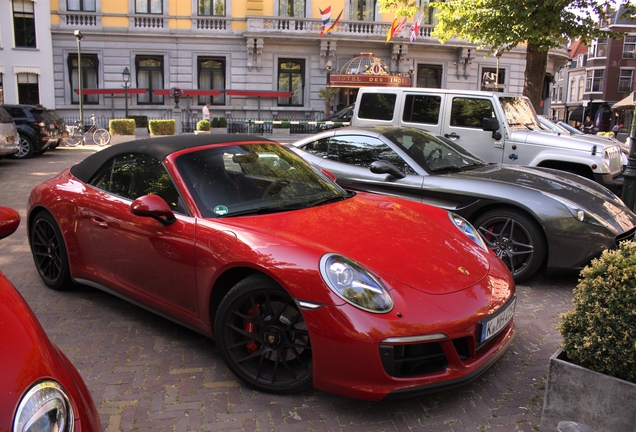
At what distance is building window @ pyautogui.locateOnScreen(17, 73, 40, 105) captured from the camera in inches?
1176

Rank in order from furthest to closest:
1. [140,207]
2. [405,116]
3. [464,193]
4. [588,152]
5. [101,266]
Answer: [405,116]
[588,152]
[464,193]
[101,266]
[140,207]

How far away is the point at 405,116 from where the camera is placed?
8.88 metres

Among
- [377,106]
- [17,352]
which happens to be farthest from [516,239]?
[377,106]

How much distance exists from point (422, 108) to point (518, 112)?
1.56 meters

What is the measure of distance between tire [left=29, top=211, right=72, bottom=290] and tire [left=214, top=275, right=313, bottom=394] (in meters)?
2.09

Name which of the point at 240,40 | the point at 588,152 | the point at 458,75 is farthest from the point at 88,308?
the point at 458,75

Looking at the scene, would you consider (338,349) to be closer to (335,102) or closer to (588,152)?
(588,152)

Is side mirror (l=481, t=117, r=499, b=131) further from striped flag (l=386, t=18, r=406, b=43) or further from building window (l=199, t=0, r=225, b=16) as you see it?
building window (l=199, t=0, r=225, b=16)

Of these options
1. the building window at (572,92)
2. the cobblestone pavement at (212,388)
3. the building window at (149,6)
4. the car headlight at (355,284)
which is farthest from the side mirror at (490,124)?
the building window at (572,92)

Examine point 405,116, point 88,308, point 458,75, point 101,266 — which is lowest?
point 88,308

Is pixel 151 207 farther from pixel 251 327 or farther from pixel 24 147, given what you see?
pixel 24 147

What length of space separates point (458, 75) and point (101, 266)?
105ft

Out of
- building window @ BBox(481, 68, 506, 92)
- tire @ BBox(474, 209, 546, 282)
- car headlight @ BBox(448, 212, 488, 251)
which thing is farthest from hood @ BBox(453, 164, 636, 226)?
building window @ BBox(481, 68, 506, 92)

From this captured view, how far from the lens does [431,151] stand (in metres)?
6.21
